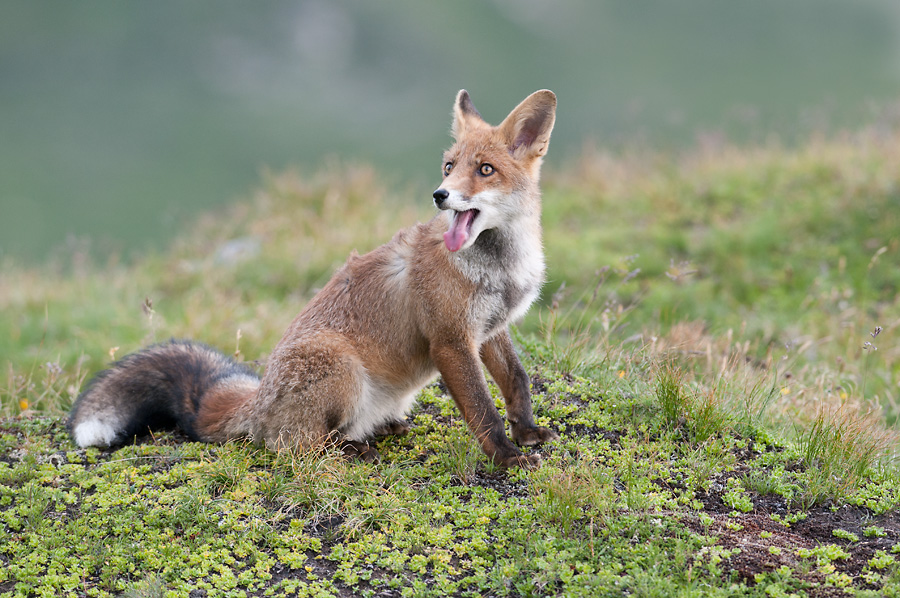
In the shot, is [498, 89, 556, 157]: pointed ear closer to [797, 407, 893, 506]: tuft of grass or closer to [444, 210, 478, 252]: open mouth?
[444, 210, 478, 252]: open mouth

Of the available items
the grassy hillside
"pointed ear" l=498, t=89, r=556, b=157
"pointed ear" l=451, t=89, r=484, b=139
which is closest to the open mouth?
"pointed ear" l=498, t=89, r=556, b=157

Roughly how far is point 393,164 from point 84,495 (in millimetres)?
46649

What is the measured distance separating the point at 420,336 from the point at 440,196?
1054 mm

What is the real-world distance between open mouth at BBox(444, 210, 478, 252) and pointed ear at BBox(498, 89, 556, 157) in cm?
58

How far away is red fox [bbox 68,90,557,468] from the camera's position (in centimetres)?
455

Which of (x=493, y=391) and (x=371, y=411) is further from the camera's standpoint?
(x=493, y=391)

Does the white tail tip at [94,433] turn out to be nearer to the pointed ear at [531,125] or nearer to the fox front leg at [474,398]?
the fox front leg at [474,398]

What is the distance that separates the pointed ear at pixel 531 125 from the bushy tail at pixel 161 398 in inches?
94.4

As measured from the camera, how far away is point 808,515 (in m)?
4.21

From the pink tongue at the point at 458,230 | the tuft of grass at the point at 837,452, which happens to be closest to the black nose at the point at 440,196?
the pink tongue at the point at 458,230

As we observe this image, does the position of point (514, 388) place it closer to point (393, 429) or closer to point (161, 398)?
point (393, 429)

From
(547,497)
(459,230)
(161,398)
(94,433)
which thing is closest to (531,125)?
(459,230)

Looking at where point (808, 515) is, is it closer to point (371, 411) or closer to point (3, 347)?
point (371, 411)

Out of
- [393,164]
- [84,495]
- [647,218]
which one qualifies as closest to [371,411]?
[84,495]
